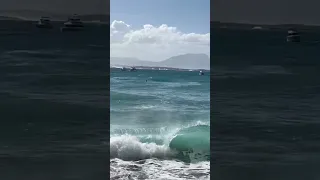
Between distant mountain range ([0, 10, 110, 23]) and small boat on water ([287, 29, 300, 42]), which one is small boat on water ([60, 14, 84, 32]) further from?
small boat on water ([287, 29, 300, 42])

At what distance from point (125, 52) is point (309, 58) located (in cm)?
243

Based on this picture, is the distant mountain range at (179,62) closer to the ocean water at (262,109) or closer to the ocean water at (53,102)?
the ocean water at (262,109)

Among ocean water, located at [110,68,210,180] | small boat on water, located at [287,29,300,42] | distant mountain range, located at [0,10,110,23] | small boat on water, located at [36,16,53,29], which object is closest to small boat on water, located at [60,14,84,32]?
distant mountain range, located at [0,10,110,23]

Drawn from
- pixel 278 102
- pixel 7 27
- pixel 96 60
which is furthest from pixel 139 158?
pixel 7 27

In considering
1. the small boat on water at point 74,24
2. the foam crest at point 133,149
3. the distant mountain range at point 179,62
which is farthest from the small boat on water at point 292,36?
the small boat on water at point 74,24

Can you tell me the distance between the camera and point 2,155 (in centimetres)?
433

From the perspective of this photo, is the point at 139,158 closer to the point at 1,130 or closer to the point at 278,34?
the point at 1,130

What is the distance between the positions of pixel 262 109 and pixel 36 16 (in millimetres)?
2774

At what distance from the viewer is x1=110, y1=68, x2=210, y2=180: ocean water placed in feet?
17.0

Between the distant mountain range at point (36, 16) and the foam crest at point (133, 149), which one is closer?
the distant mountain range at point (36, 16)

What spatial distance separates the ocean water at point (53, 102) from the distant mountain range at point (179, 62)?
1.07m

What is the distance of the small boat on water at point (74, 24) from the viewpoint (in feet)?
14.8

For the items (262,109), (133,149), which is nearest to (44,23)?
(133,149)

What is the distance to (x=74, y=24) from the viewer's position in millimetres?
4535
